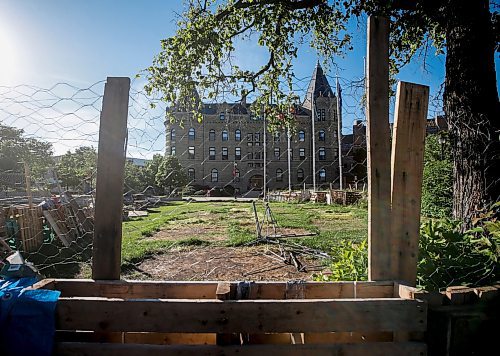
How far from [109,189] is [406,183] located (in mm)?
2067

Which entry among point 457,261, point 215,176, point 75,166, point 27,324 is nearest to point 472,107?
point 457,261

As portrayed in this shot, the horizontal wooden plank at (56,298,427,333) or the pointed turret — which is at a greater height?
the pointed turret

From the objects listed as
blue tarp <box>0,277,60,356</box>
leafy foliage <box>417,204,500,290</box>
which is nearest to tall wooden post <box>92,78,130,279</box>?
blue tarp <box>0,277,60,356</box>

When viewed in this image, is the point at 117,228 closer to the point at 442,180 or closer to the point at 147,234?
the point at 147,234

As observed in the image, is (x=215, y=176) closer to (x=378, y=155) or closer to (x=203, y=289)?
(x=203, y=289)

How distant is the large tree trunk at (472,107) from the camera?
11.0 feet

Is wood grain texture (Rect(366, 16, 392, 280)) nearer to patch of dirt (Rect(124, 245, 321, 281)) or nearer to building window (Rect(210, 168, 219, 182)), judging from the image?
patch of dirt (Rect(124, 245, 321, 281))

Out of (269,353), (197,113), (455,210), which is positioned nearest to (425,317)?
(269,353)

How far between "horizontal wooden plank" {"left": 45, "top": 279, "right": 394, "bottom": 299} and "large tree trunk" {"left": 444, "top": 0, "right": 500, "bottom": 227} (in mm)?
2124

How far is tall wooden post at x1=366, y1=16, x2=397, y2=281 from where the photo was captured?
2020mm

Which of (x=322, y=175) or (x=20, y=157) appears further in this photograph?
(x=322, y=175)

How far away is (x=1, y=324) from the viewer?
1554 mm

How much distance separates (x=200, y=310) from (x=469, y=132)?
3692 mm

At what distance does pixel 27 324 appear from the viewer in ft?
5.14
